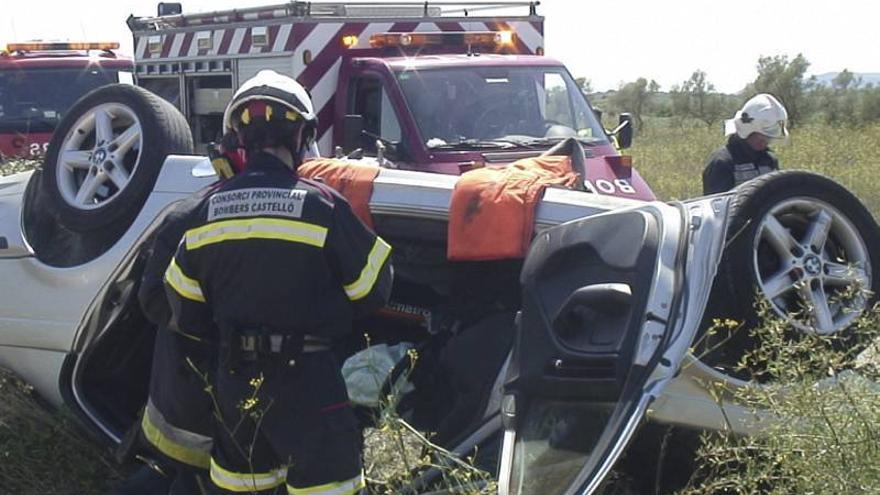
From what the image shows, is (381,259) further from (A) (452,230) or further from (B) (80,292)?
(B) (80,292)

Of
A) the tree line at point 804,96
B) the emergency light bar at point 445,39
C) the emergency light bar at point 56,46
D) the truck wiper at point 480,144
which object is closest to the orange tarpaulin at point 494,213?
the truck wiper at point 480,144

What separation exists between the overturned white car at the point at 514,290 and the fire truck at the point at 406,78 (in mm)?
2361

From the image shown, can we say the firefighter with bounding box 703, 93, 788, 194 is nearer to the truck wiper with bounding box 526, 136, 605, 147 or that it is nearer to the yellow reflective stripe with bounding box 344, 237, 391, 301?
the truck wiper with bounding box 526, 136, 605, 147

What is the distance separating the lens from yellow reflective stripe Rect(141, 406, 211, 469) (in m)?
4.01

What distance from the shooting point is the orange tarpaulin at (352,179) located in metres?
4.36

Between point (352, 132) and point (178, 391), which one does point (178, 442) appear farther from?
point (352, 132)

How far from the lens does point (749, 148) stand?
6879 millimetres

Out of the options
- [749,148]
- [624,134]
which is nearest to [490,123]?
[624,134]

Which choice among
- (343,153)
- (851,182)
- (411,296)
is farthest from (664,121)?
(411,296)

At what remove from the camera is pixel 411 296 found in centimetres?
505

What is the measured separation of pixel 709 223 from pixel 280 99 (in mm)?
1302

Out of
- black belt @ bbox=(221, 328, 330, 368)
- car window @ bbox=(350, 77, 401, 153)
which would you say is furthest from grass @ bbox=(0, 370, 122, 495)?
car window @ bbox=(350, 77, 401, 153)

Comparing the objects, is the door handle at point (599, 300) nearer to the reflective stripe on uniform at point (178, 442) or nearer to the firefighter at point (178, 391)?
the firefighter at point (178, 391)

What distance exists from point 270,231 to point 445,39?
5.67 metres
